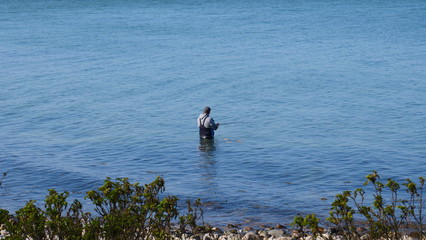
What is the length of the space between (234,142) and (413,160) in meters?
7.32

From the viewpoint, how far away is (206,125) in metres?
25.1

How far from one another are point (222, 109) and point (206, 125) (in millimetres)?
11321

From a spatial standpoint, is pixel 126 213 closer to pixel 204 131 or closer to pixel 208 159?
pixel 208 159

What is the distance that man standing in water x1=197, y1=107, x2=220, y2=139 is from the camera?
81.5 ft

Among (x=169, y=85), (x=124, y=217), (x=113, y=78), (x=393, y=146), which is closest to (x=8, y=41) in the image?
(x=113, y=78)

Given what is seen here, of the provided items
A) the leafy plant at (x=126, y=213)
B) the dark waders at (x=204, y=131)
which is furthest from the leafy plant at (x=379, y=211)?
the dark waders at (x=204, y=131)

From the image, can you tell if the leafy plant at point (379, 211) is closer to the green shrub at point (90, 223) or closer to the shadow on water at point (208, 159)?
the green shrub at point (90, 223)

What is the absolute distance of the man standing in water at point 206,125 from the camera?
2484 centimetres

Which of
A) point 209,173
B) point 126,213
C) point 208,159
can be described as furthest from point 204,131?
point 126,213

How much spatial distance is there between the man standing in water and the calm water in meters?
0.55

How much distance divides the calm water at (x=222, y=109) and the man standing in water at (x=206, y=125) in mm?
549

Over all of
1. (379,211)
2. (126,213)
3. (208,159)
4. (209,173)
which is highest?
(208,159)

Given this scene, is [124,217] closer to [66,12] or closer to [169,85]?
[169,85]

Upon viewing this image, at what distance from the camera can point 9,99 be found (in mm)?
39500
